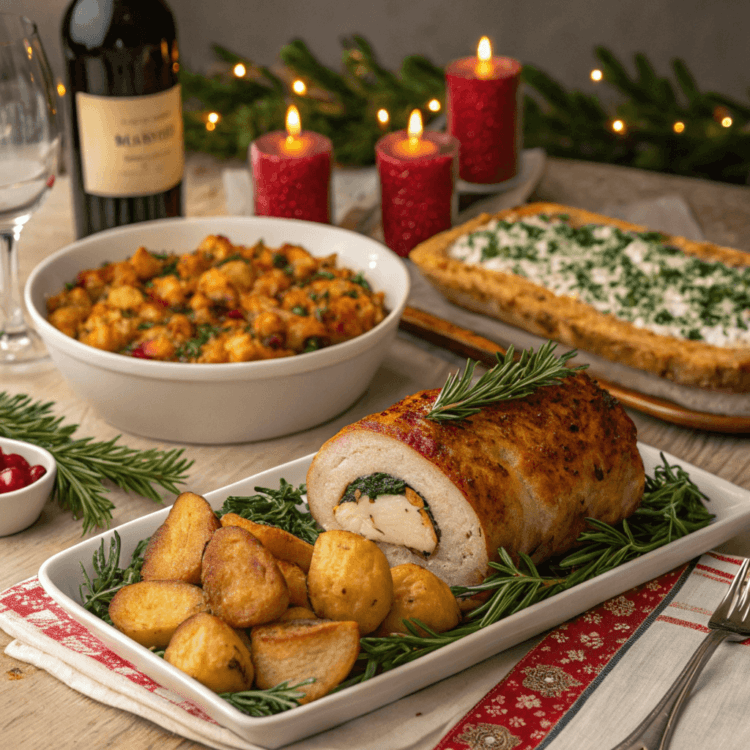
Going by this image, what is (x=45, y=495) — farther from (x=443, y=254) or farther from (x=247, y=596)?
(x=443, y=254)

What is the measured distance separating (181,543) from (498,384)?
1.71 ft

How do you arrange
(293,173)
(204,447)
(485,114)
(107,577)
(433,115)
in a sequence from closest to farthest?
(107,577), (204,447), (293,173), (485,114), (433,115)

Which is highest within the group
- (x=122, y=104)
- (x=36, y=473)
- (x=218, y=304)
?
(x=122, y=104)

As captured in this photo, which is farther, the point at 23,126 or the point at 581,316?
the point at 581,316

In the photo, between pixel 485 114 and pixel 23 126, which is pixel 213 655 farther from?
pixel 485 114

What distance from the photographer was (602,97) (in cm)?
417

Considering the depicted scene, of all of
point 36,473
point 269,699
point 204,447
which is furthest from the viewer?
point 204,447

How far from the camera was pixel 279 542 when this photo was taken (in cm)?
133

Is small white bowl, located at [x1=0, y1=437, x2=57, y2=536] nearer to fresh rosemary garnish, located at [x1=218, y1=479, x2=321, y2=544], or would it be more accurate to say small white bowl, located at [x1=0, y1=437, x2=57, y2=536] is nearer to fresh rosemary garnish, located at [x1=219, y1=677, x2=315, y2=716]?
fresh rosemary garnish, located at [x1=218, y1=479, x2=321, y2=544]

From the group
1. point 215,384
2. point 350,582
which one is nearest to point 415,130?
point 215,384

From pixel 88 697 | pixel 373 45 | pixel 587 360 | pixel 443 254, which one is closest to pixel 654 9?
pixel 373 45

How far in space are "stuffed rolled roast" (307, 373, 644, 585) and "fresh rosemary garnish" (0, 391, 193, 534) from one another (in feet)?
1.29

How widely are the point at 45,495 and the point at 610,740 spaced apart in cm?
100

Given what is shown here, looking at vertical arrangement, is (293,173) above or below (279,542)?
above
